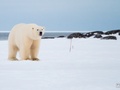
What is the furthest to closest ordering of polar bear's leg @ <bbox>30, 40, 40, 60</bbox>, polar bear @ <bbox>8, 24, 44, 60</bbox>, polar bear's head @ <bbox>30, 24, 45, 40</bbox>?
polar bear's leg @ <bbox>30, 40, 40, 60</bbox>
polar bear @ <bbox>8, 24, 44, 60</bbox>
polar bear's head @ <bbox>30, 24, 45, 40</bbox>

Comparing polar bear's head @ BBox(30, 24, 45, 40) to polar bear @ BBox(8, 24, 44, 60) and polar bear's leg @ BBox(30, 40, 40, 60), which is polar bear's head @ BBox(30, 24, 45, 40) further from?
polar bear's leg @ BBox(30, 40, 40, 60)

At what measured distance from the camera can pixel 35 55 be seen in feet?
33.6

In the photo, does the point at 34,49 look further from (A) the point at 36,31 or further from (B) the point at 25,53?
(A) the point at 36,31

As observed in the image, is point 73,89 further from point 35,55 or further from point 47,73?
point 35,55

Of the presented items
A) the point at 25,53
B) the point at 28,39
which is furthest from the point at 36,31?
the point at 25,53

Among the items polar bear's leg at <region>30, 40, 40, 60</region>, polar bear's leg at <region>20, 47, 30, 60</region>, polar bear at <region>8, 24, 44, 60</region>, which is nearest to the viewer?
polar bear at <region>8, 24, 44, 60</region>

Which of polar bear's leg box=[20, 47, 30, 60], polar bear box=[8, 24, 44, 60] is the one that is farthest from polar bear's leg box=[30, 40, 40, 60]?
polar bear's leg box=[20, 47, 30, 60]

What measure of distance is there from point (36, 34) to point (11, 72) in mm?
3040

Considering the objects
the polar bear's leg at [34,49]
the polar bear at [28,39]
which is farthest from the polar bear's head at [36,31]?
the polar bear's leg at [34,49]

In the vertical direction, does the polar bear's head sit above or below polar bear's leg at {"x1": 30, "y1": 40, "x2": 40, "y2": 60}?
above

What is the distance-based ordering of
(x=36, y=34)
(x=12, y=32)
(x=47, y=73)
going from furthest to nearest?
1. (x=12, y=32)
2. (x=36, y=34)
3. (x=47, y=73)

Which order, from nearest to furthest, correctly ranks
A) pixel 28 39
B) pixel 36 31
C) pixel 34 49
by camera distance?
pixel 36 31
pixel 28 39
pixel 34 49

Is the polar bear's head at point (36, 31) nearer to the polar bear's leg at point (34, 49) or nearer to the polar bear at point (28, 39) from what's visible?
the polar bear at point (28, 39)

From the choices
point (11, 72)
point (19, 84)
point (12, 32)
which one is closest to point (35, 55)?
point (12, 32)
